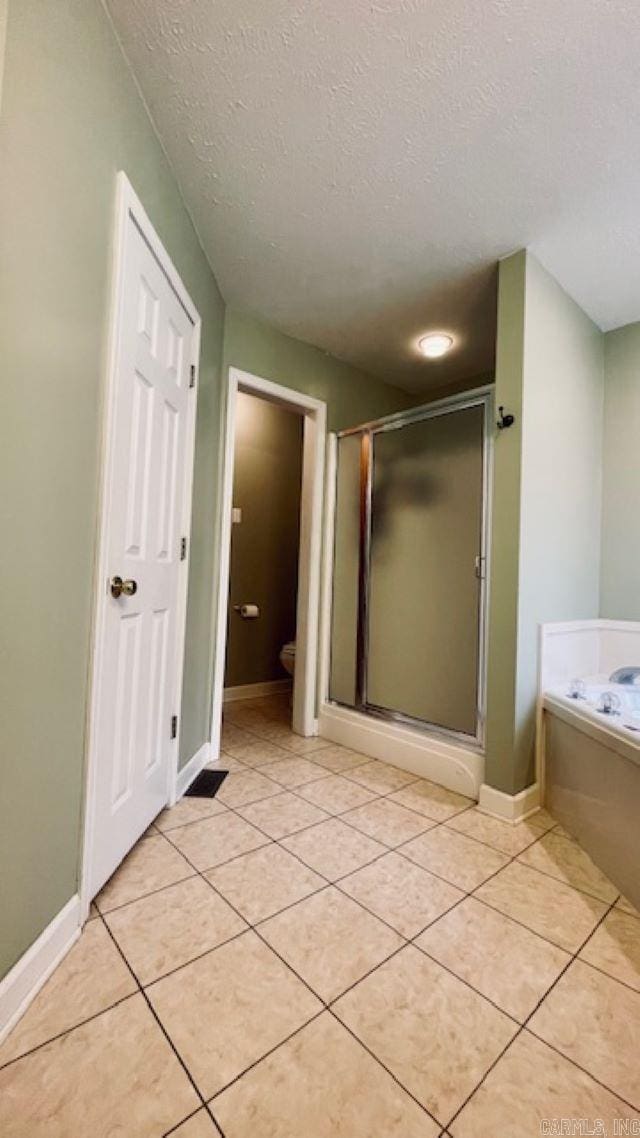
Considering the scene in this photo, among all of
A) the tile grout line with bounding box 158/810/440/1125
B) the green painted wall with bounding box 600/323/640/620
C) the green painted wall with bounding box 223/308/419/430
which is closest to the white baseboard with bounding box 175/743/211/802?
the tile grout line with bounding box 158/810/440/1125

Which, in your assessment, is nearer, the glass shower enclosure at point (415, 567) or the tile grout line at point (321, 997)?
the tile grout line at point (321, 997)

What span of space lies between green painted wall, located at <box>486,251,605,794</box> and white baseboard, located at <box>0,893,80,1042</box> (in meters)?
1.47

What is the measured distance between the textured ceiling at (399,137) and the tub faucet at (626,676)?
177cm

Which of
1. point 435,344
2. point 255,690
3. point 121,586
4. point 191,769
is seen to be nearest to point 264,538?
point 255,690

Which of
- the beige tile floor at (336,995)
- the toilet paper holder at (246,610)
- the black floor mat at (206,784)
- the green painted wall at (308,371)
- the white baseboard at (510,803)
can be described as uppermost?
the green painted wall at (308,371)

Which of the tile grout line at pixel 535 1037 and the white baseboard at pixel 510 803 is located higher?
the white baseboard at pixel 510 803

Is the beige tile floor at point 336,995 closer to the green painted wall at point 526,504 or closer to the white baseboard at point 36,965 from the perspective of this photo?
the white baseboard at point 36,965

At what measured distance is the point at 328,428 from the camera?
2689 mm

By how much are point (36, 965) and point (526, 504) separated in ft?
6.48

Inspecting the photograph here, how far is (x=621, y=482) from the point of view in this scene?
7.49 feet

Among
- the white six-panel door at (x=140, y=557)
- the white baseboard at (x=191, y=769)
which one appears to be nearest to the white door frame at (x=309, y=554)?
the white baseboard at (x=191, y=769)

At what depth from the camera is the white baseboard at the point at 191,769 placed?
5.92 feet

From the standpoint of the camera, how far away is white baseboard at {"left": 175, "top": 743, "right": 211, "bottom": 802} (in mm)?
1804

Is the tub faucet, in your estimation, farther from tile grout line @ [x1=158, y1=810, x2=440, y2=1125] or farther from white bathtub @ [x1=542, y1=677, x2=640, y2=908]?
tile grout line @ [x1=158, y1=810, x2=440, y2=1125]
